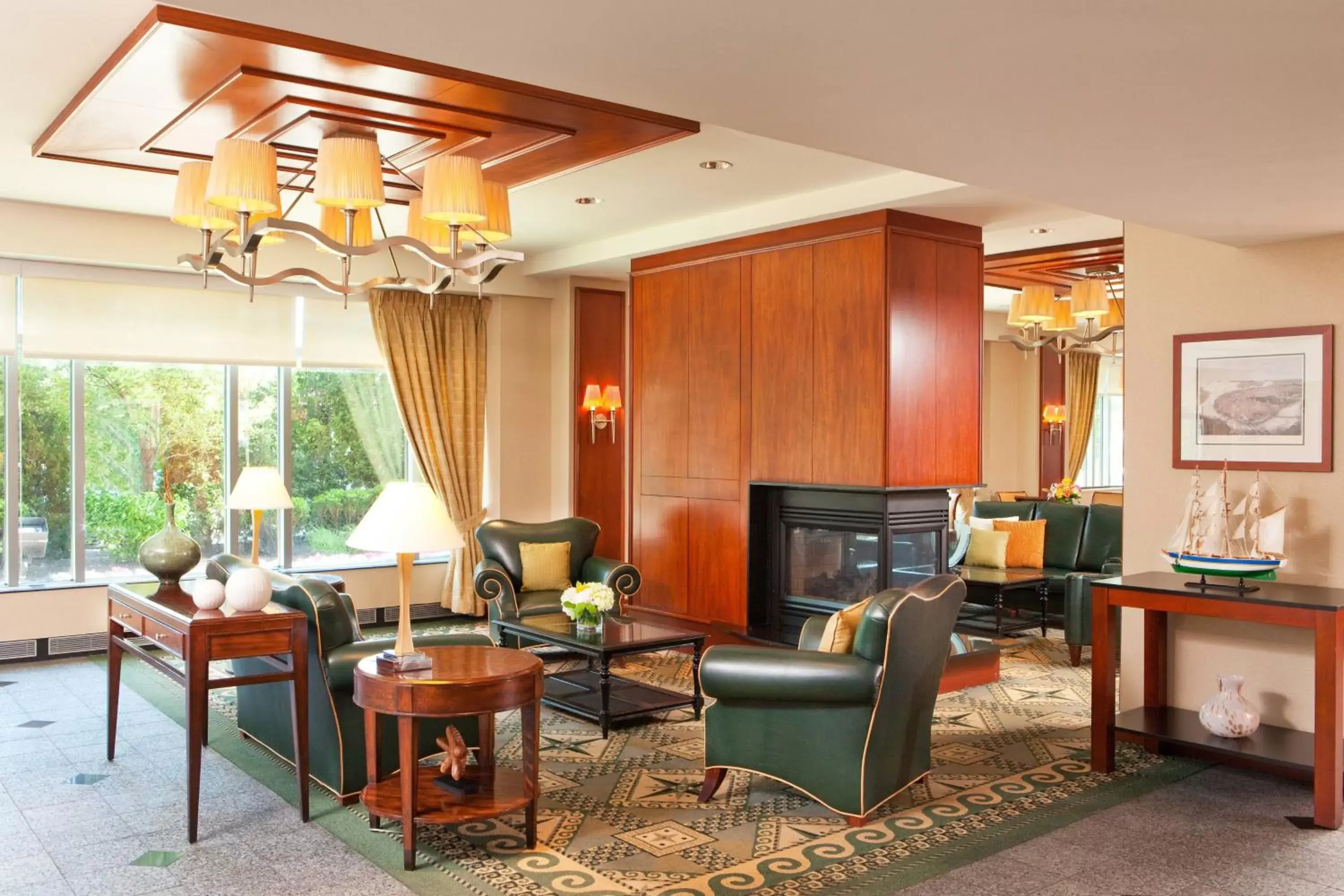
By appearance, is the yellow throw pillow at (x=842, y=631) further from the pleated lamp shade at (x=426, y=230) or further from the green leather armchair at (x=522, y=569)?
the green leather armchair at (x=522, y=569)

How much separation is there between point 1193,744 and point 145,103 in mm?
5155

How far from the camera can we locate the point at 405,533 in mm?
3889

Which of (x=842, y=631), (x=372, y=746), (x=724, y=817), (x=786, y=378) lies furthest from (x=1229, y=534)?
(x=372, y=746)

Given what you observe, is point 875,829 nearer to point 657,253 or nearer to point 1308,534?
point 1308,534

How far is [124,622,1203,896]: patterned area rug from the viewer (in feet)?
12.1

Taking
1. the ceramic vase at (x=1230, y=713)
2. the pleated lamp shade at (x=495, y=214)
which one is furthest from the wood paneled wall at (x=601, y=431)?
the ceramic vase at (x=1230, y=713)

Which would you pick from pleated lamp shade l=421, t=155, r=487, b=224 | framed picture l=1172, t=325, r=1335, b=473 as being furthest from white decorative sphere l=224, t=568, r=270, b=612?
framed picture l=1172, t=325, r=1335, b=473

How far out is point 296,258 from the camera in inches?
311

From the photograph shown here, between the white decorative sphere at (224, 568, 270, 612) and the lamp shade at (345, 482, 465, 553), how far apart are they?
2.06 ft

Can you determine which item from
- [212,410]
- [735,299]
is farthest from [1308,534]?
[212,410]

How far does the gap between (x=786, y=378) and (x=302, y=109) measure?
339 centimetres

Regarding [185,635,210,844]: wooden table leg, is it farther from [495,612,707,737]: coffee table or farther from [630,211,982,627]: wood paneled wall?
[630,211,982,627]: wood paneled wall

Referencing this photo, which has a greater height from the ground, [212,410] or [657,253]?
[657,253]

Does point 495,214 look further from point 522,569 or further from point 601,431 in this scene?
point 601,431
